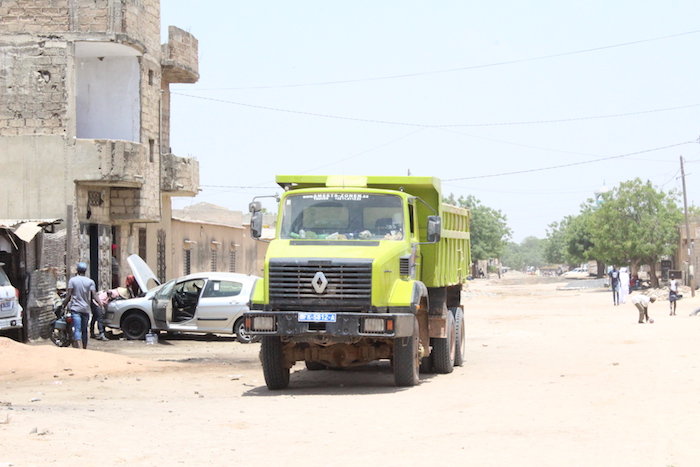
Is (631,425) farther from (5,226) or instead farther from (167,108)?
(167,108)

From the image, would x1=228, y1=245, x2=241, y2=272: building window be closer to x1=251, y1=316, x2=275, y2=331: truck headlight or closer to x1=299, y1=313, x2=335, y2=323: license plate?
x1=251, y1=316, x2=275, y2=331: truck headlight

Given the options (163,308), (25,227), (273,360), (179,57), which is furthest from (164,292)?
(179,57)

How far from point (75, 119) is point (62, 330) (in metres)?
9.01

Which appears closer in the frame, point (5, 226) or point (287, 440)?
point (287, 440)

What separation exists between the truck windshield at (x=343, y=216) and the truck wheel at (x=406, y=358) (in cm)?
139

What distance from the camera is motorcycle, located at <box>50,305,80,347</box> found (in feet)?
58.2

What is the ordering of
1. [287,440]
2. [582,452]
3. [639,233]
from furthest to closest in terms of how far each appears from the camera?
[639,233] → [287,440] → [582,452]

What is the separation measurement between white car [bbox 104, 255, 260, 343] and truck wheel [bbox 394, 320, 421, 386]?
8.21 meters

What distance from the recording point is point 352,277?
1195 cm

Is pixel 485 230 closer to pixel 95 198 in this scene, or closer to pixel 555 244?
pixel 555 244

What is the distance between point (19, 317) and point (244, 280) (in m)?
5.16

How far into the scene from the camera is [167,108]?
32.2m

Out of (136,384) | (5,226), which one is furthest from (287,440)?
(5,226)

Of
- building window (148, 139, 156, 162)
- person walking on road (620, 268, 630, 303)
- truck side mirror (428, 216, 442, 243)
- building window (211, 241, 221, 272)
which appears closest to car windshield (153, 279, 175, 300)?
building window (148, 139, 156, 162)
